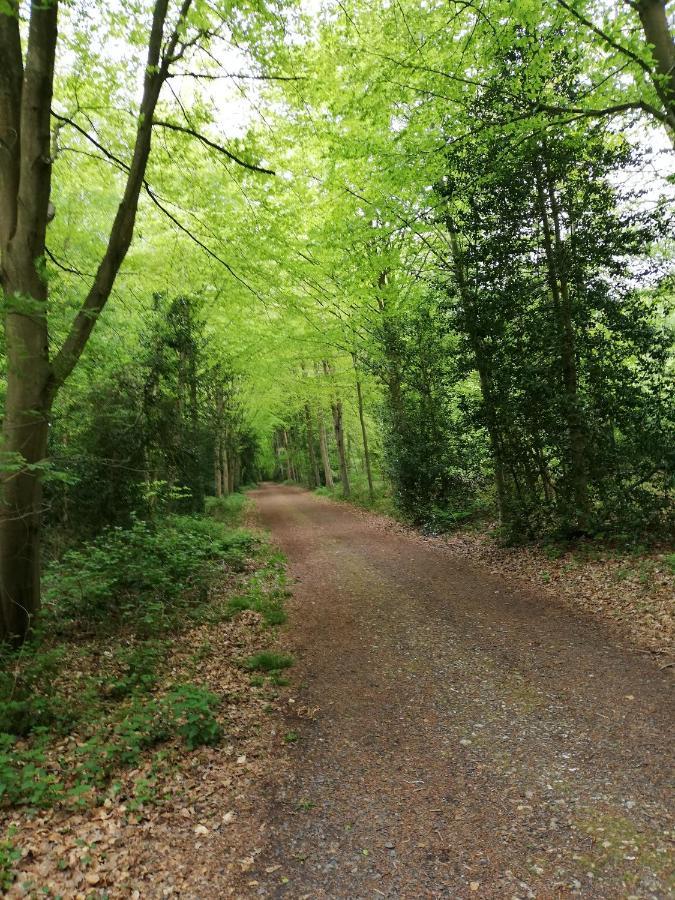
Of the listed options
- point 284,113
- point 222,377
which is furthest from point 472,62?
point 222,377

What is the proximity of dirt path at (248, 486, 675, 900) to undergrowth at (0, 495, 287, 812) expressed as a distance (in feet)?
3.89

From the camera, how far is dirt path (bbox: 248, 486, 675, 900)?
3.02 metres

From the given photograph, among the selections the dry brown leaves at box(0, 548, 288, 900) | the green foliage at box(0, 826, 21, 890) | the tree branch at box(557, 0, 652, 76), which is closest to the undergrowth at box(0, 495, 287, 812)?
the green foliage at box(0, 826, 21, 890)

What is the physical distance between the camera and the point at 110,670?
5.86 metres

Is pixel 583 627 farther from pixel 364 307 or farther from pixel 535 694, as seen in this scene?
pixel 364 307

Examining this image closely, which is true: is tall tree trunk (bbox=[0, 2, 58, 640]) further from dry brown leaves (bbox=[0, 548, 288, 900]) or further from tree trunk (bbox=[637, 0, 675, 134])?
tree trunk (bbox=[637, 0, 675, 134])

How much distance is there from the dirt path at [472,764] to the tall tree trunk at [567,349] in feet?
10.4

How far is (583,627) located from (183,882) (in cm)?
537

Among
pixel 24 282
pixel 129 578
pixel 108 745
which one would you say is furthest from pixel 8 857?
pixel 24 282

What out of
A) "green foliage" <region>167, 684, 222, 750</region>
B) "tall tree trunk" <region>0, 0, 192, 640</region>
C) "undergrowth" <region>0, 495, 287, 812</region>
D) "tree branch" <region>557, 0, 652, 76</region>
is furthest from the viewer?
"tree branch" <region>557, 0, 652, 76</region>

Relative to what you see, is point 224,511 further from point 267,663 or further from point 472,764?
point 472,764

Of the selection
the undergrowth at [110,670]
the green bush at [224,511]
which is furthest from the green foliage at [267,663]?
the green bush at [224,511]

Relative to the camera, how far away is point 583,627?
6.55 meters

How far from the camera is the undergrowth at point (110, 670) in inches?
160
